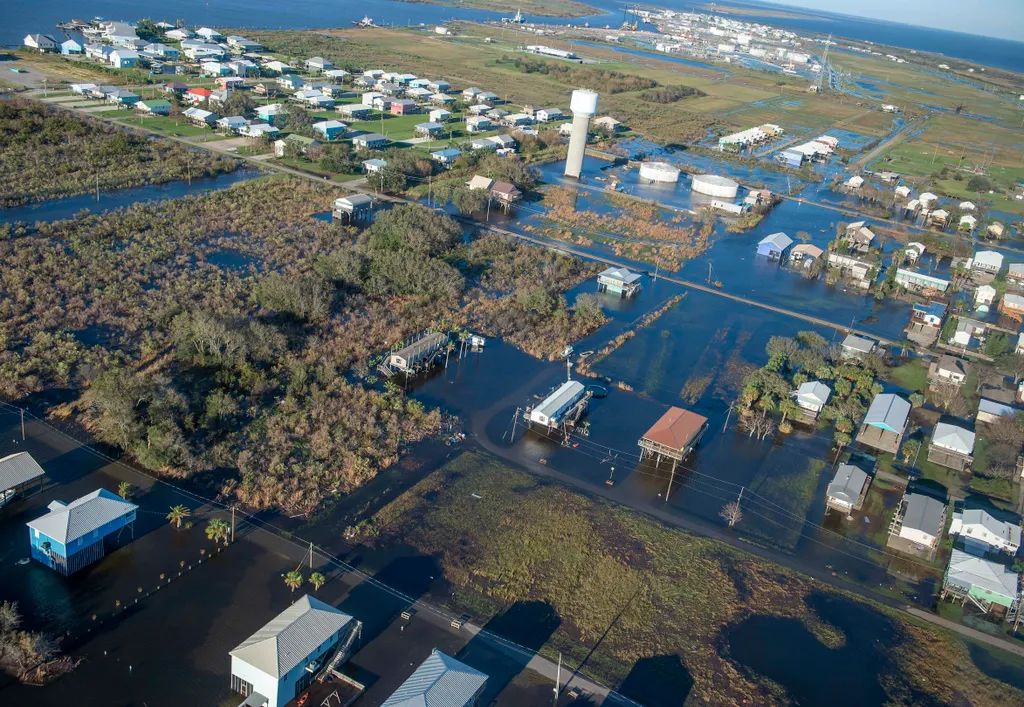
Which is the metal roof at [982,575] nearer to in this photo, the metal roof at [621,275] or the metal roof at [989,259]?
the metal roof at [621,275]

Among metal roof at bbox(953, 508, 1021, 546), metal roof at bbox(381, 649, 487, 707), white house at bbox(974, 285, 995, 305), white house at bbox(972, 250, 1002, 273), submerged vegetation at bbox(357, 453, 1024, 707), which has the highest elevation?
white house at bbox(972, 250, 1002, 273)

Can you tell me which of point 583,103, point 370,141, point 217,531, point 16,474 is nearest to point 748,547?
point 217,531

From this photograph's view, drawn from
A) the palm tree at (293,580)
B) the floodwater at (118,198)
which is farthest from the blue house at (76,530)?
the floodwater at (118,198)

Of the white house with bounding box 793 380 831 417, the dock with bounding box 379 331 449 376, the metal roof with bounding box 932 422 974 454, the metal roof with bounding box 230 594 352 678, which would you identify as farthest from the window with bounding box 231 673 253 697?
the metal roof with bounding box 932 422 974 454

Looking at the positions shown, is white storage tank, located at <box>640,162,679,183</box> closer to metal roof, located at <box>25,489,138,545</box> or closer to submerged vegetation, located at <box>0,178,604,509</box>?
submerged vegetation, located at <box>0,178,604,509</box>

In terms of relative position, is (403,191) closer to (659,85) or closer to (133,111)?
(133,111)

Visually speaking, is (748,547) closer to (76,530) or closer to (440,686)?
(440,686)
